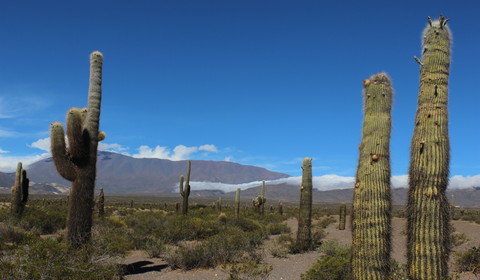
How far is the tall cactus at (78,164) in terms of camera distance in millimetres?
9953

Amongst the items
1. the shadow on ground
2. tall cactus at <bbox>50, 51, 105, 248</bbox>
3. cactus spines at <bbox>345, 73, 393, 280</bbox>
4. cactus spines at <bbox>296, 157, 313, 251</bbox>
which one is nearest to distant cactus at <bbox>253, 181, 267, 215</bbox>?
cactus spines at <bbox>296, 157, 313, 251</bbox>

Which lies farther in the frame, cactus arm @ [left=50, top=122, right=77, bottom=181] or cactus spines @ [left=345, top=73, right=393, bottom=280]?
cactus arm @ [left=50, top=122, right=77, bottom=181]

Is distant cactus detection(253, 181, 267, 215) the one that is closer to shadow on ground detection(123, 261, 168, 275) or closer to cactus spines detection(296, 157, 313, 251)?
Result: cactus spines detection(296, 157, 313, 251)

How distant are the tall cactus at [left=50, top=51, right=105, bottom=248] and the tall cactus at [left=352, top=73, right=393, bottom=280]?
6.85 metres

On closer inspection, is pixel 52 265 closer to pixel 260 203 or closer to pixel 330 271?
pixel 330 271

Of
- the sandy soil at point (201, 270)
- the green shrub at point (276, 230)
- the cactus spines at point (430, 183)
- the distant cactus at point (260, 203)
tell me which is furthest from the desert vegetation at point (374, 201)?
the distant cactus at point (260, 203)

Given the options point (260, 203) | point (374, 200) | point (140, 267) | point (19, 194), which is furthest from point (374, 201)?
point (260, 203)

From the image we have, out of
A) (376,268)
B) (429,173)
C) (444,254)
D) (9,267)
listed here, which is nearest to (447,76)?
(429,173)

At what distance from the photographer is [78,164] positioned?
402 inches

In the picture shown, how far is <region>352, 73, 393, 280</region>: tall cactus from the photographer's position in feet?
20.2

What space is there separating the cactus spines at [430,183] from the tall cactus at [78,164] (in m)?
7.71

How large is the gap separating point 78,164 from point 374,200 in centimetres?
761

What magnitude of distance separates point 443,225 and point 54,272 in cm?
653

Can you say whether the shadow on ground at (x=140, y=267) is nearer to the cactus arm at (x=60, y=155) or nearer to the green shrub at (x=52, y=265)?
the green shrub at (x=52, y=265)
